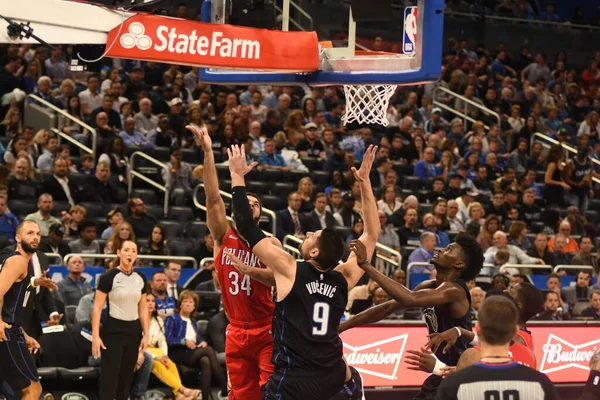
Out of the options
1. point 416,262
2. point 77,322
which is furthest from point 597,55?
point 77,322

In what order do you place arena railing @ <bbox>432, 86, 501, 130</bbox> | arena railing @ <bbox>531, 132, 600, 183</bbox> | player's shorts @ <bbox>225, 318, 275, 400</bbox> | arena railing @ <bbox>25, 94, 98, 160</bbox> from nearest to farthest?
1. player's shorts @ <bbox>225, 318, 275, 400</bbox>
2. arena railing @ <bbox>25, 94, 98, 160</bbox>
3. arena railing @ <bbox>531, 132, 600, 183</bbox>
4. arena railing @ <bbox>432, 86, 501, 130</bbox>

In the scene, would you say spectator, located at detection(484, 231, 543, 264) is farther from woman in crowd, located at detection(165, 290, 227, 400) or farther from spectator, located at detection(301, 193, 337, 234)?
woman in crowd, located at detection(165, 290, 227, 400)

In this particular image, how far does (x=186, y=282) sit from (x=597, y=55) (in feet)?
50.4

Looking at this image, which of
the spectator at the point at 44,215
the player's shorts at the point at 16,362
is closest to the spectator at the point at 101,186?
the spectator at the point at 44,215

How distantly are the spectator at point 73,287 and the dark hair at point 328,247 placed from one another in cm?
547

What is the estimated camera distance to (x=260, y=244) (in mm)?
6695

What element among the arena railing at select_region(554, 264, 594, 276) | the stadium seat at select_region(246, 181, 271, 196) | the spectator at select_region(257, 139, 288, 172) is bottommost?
the arena railing at select_region(554, 264, 594, 276)

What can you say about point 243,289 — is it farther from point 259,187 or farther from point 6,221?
point 259,187

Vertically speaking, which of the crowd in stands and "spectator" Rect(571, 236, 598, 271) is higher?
the crowd in stands

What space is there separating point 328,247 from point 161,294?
210 inches

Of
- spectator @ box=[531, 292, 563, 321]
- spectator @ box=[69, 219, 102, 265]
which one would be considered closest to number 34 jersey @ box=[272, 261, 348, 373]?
spectator @ box=[69, 219, 102, 265]

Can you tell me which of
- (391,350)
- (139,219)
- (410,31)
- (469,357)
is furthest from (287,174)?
(469,357)

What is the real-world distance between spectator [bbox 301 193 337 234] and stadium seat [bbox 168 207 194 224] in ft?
5.33

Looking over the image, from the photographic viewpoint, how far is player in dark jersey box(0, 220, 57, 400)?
29.8 ft
